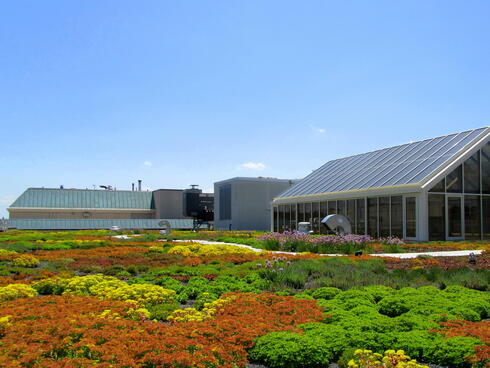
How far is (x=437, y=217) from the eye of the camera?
92.1 feet

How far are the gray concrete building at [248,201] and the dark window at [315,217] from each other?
17036 millimetres

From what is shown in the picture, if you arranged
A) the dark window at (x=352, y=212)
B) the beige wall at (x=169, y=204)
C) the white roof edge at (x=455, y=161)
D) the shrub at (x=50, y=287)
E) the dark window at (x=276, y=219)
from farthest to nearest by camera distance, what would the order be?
the beige wall at (x=169, y=204), the dark window at (x=276, y=219), the dark window at (x=352, y=212), the white roof edge at (x=455, y=161), the shrub at (x=50, y=287)

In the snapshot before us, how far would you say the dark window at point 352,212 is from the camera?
32.8 m

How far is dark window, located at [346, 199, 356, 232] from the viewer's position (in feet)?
108

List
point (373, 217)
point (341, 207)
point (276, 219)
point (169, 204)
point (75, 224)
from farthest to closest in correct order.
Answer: point (169, 204), point (75, 224), point (276, 219), point (341, 207), point (373, 217)

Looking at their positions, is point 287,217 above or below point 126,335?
above

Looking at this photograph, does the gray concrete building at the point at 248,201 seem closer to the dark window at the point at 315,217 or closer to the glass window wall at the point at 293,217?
the glass window wall at the point at 293,217

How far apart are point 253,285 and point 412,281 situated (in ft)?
14.1

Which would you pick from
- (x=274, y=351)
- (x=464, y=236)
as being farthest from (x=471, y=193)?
(x=274, y=351)

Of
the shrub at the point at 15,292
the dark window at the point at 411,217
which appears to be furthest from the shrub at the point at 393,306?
the dark window at the point at 411,217

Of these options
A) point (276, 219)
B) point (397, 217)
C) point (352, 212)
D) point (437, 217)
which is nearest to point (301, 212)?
point (276, 219)

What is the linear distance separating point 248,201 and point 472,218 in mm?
29633

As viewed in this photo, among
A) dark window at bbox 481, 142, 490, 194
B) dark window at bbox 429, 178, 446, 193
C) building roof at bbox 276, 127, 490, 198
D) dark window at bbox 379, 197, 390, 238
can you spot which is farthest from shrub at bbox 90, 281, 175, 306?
dark window at bbox 481, 142, 490, 194

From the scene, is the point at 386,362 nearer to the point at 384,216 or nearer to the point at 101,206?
the point at 384,216
